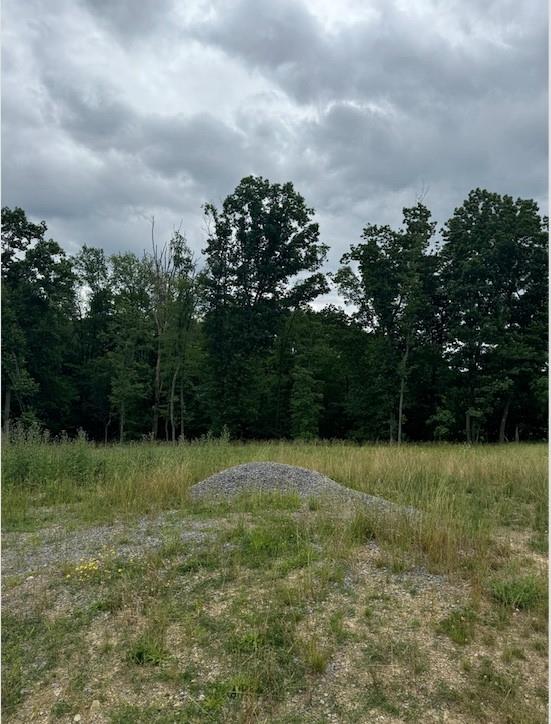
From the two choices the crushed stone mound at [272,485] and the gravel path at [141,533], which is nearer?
the gravel path at [141,533]

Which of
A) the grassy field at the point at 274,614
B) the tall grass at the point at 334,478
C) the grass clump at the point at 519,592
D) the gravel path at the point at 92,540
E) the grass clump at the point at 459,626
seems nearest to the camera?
the grassy field at the point at 274,614

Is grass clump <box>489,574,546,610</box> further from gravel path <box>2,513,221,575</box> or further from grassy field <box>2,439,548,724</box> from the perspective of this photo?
gravel path <box>2,513,221,575</box>

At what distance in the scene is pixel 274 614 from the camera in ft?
12.8

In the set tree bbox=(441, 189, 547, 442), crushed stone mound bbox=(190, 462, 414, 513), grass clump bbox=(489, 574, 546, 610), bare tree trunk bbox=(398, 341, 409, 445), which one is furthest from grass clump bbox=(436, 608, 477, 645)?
tree bbox=(441, 189, 547, 442)

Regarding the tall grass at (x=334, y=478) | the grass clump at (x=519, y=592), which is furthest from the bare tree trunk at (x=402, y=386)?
the grass clump at (x=519, y=592)

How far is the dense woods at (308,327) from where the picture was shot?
24.7 m

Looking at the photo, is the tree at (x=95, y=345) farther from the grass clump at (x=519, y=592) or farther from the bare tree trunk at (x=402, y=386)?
the grass clump at (x=519, y=592)

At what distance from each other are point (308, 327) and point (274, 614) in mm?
26322

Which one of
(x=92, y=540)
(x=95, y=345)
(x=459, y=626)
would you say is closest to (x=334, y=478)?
(x=92, y=540)

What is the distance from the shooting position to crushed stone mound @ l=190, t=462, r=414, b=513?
712cm

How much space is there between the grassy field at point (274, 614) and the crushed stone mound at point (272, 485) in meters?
0.53

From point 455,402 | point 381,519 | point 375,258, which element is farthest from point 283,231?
point 381,519

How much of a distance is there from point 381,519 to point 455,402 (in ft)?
71.5

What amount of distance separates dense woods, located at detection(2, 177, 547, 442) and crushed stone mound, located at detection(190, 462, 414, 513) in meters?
16.6
